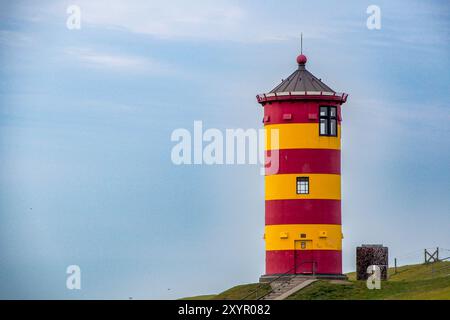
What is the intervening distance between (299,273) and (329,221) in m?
2.14

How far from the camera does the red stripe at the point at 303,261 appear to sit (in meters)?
76.9

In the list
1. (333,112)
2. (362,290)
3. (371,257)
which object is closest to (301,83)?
(333,112)

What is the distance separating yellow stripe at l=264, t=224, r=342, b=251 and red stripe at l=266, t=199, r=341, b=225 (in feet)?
0.58

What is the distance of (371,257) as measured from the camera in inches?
3034

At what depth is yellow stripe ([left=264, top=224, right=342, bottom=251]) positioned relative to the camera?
76.8 meters

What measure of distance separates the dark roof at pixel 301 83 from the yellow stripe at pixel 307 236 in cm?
489

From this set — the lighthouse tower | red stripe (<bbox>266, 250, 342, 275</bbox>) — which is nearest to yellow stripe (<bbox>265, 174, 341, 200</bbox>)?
the lighthouse tower

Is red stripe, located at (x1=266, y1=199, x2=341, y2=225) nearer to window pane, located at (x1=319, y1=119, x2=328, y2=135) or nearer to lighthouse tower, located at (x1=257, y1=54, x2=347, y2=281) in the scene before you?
lighthouse tower, located at (x1=257, y1=54, x2=347, y2=281)

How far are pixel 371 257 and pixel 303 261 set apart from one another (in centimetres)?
244
